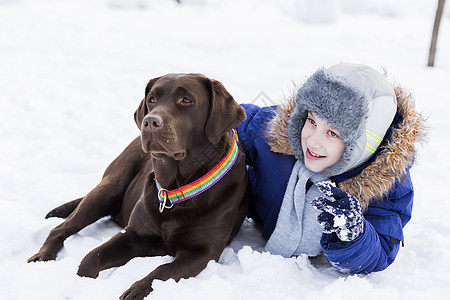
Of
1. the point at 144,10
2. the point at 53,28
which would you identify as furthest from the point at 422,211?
the point at 144,10

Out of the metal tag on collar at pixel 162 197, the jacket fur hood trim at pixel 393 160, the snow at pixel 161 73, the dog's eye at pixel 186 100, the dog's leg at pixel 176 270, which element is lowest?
the snow at pixel 161 73

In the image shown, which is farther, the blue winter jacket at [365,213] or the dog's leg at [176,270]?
the blue winter jacket at [365,213]

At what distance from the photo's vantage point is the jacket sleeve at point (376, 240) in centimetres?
233

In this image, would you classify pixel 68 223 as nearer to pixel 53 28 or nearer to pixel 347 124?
pixel 347 124

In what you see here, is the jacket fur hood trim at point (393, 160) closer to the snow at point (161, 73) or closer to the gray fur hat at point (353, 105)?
the gray fur hat at point (353, 105)

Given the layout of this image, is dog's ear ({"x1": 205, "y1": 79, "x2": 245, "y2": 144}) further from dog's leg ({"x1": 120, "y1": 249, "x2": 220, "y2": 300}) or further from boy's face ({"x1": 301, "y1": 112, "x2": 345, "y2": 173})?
dog's leg ({"x1": 120, "y1": 249, "x2": 220, "y2": 300})

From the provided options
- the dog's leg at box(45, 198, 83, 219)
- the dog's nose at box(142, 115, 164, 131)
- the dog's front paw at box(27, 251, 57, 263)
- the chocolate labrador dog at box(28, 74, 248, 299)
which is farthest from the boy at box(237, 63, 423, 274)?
the dog's leg at box(45, 198, 83, 219)

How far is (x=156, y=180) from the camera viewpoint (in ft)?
8.53

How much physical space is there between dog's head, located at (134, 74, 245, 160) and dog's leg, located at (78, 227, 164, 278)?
562 millimetres

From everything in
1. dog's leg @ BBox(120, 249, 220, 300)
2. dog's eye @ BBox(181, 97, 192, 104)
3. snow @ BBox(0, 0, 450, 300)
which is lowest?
snow @ BBox(0, 0, 450, 300)

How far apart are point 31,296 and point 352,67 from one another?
6.23ft

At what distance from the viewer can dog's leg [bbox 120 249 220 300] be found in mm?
2176

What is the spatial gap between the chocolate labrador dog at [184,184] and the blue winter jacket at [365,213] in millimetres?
196

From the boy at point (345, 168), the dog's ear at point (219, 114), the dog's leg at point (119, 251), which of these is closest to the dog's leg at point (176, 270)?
the dog's leg at point (119, 251)
